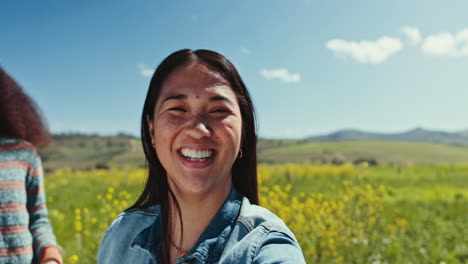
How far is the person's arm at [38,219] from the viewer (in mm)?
2131

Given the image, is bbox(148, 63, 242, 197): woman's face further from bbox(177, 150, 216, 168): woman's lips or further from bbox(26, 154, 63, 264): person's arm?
bbox(26, 154, 63, 264): person's arm

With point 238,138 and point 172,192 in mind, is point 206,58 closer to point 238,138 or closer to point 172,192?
point 238,138

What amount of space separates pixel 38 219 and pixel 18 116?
614mm

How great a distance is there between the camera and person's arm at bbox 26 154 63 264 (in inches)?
83.9

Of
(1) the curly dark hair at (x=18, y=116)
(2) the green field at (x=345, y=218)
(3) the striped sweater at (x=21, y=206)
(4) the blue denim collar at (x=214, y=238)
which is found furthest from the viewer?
(2) the green field at (x=345, y=218)

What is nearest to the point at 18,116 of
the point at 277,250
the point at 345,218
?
the point at 277,250

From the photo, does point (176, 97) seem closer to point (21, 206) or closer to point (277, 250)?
point (277, 250)

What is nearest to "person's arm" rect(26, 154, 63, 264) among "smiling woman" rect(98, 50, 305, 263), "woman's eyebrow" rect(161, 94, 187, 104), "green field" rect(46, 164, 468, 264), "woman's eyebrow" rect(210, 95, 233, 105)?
"green field" rect(46, 164, 468, 264)

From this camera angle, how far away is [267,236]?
1.08 meters

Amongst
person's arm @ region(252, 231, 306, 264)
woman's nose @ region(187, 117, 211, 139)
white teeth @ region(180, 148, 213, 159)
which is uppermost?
woman's nose @ region(187, 117, 211, 139)

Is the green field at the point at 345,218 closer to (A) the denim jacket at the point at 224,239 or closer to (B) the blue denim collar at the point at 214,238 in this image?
(A) the denim jacket at the point at 224,239

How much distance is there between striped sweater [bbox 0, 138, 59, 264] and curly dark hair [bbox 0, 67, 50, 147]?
0.07 meters

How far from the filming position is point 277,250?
1.05 m

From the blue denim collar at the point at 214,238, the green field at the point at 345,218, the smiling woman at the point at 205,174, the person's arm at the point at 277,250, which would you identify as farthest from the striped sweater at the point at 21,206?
the person's arm at the point at 277,250
